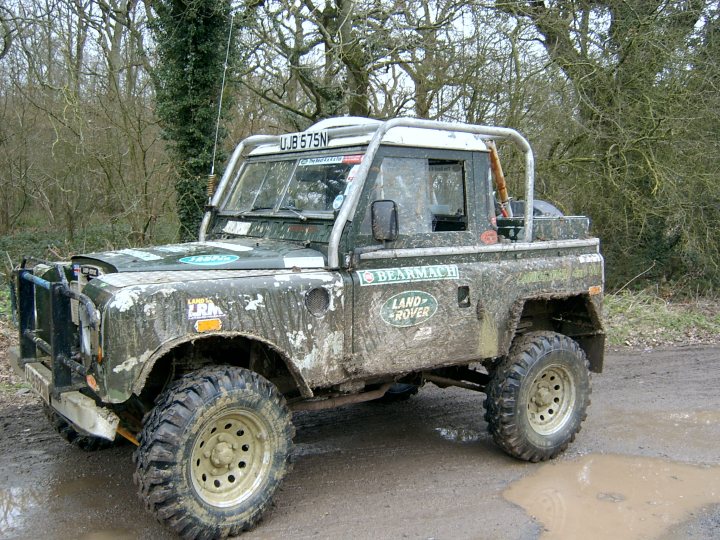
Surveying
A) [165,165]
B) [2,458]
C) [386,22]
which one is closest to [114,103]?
[165,165]

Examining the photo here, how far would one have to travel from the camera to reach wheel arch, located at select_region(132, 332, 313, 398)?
378 centimetres

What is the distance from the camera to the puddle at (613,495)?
4035 mm

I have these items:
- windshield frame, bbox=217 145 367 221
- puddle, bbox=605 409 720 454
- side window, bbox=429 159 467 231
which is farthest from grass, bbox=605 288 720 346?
windshield frame, bbox=217 145 367 221

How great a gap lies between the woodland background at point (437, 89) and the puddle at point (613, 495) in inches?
291

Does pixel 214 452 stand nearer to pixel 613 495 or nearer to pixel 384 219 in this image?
pixel 384 219

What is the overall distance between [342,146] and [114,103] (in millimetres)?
9826

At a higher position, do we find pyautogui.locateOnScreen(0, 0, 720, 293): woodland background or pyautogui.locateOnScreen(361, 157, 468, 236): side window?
pyautogui.locateOnScreen(0, 0, 720, 293): woodland background

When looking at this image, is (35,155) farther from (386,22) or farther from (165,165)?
(386,22)

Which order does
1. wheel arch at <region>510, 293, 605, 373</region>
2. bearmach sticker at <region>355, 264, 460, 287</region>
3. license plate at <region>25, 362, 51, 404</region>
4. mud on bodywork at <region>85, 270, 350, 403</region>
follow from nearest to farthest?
mud on bodywork at <region>85, 270, 350, 403</region>, license plate at <region>25, 362, 51, 404</region>, bearmach sticker at <region>355, 264, 460, 287</region>, wheel arch at <region>510, 293, 605, 373</region>

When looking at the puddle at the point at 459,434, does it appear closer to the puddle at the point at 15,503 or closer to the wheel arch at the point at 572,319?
the wheel arch at the point at 572,319

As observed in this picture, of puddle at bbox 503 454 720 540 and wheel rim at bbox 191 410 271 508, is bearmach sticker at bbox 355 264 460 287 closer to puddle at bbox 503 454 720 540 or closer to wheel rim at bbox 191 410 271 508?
wheel rim at bbox 191 410 271 508

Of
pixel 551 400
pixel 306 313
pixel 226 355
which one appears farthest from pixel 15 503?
pixel 551 400

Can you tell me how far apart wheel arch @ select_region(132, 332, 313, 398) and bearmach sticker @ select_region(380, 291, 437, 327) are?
729 millimetres

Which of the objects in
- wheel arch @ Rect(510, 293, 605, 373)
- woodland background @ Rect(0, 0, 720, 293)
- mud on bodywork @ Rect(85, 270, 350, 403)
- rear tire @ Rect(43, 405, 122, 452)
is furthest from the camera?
woodland background @ Rect(0, 0, 720, 293)
